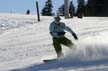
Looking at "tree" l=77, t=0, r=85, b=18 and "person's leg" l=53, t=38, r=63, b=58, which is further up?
"person's leg" l=53, t=38, r=63, b=58

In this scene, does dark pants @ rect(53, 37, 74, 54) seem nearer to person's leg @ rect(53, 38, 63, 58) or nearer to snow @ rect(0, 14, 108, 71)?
person's leg @ rect(53, 38, 63, 58)

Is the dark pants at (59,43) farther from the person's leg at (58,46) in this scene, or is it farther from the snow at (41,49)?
the snow at (41,49)

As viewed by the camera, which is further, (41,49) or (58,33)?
(41,49)

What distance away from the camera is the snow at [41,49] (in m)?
15.9

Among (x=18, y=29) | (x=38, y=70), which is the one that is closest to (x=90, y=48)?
(x=38, y=70)

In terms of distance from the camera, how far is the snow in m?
15.9

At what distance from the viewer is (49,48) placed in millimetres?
22672

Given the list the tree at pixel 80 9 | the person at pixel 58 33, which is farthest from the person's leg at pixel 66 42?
the tree at pixel 80 9

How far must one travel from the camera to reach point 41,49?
22.7 meters

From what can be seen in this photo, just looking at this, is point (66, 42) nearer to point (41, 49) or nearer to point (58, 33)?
point (58, 33)

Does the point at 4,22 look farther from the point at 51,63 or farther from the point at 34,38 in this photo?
the point at 51,63

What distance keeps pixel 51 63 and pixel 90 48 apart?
6.10 feet

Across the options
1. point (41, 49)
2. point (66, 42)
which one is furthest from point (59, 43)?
point (41, 49)

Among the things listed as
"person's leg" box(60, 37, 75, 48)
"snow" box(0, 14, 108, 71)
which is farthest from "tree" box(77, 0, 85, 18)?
"person's leg" box(60, 37, 75, 48)
